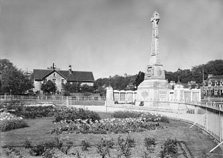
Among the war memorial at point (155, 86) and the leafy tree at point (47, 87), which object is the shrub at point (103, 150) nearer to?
the war memorial at point (155, 86)

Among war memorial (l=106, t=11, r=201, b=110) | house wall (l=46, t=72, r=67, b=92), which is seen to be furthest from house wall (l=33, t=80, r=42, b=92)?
war memorial (l=106, t=11, r=201, b=110)

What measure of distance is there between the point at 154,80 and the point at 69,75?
176 feet

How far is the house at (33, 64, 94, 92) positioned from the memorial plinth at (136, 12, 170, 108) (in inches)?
1833

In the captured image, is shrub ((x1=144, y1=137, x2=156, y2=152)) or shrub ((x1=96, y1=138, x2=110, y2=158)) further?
shrub ((x1=144, y1=137, x2=156, y2=152))

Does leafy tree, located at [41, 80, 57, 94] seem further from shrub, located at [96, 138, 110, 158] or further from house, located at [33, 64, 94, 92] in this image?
shrub, located at [96, 138, 110, 158]

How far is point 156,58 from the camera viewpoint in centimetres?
3391

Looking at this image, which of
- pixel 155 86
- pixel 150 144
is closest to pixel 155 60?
pixel 155 86

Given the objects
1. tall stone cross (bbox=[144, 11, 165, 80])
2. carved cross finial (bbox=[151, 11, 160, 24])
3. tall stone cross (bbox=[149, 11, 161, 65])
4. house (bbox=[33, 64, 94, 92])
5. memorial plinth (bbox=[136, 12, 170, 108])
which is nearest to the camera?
memorial plinth (bbox=[136, 12, 170, 108])

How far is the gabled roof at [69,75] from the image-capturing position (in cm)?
7912

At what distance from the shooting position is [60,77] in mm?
79938

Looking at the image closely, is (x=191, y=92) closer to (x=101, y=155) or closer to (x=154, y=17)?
(x=154, y=17)

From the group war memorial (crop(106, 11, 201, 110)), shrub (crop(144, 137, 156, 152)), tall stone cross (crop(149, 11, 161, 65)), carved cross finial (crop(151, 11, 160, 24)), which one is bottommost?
shrub (crop(144, 137, 156, 152))

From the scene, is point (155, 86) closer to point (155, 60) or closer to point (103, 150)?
point (155, 60)

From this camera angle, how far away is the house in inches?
3100
